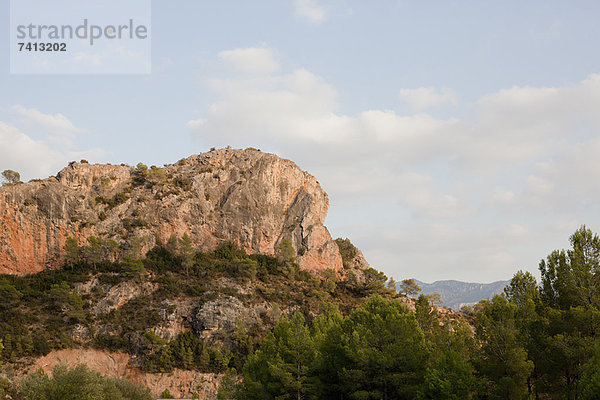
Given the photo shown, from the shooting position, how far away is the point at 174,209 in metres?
102

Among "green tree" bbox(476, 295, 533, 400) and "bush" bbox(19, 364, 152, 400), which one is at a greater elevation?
"green tree" bbox(476, 295, 533, 400)

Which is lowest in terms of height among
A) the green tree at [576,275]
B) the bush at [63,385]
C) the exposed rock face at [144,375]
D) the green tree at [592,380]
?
the exposed rock face at [144,375]

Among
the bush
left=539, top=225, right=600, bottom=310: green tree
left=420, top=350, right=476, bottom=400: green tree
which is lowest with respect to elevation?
the bush

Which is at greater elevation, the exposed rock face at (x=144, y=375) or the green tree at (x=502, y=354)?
the green tree at (x=502, y=354)

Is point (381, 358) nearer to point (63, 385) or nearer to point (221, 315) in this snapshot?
point (63, 385)

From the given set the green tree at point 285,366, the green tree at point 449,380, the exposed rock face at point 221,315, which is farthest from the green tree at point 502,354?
the exposed rock face at point 221,315

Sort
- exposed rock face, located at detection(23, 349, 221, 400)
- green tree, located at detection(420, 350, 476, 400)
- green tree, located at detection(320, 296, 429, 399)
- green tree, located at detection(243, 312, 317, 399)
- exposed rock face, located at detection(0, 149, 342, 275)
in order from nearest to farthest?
green tree, located at detection(420, 350, 476, 400) → green tree, located at detection(320, 296, 429, 399) → green tree, located at detection(243, 312, 317, 399) → exposed rock face, located at detection(23, 349, 221, 400) → exposed rock face, located at detection(0, 149, 342, 275)

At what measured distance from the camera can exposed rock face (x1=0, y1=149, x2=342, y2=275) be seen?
9044 cm

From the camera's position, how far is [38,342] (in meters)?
71.0

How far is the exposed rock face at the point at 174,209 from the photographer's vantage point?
90438 mm

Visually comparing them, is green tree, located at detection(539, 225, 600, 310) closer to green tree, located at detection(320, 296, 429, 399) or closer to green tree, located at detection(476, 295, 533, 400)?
green tree, located at detection(476, 295, 533, 400)

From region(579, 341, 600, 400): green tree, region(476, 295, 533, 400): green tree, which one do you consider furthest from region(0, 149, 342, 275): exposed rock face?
region(579, 341, 600, 400): green tree

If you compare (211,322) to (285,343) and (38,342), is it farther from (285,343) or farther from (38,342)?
(285,343)

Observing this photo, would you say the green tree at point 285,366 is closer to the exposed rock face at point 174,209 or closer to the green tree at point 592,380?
the green tree at point 592,380
